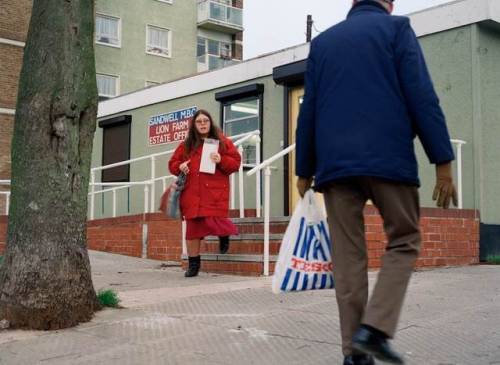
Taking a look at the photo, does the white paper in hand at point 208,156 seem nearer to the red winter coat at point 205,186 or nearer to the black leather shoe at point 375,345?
the red winter coat at point 205,186

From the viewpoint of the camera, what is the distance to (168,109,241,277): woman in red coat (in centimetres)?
715

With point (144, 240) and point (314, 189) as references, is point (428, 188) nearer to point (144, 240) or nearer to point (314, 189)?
point (144, 240)

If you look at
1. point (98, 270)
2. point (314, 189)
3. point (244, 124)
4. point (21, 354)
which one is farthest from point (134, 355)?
point (244, 124)

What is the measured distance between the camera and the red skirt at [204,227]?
7164mm

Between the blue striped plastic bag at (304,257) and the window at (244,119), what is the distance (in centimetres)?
875

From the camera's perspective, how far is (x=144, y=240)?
10.7m

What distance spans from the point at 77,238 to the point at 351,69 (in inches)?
98.8

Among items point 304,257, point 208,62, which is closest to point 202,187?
point 304,257

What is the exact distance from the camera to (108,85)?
33438 mm

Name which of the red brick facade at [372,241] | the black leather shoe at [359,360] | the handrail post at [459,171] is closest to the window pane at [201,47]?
the red brick facade at [372,241]

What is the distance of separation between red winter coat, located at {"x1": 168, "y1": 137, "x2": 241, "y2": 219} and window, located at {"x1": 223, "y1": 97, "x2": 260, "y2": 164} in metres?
5.00

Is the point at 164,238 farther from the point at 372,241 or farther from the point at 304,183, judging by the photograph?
the point at 304,183

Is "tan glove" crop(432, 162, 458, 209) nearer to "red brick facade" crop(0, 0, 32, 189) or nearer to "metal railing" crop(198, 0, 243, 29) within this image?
"red brick facade" crop(0, 0, 32, 189)

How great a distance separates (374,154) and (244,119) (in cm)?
962
